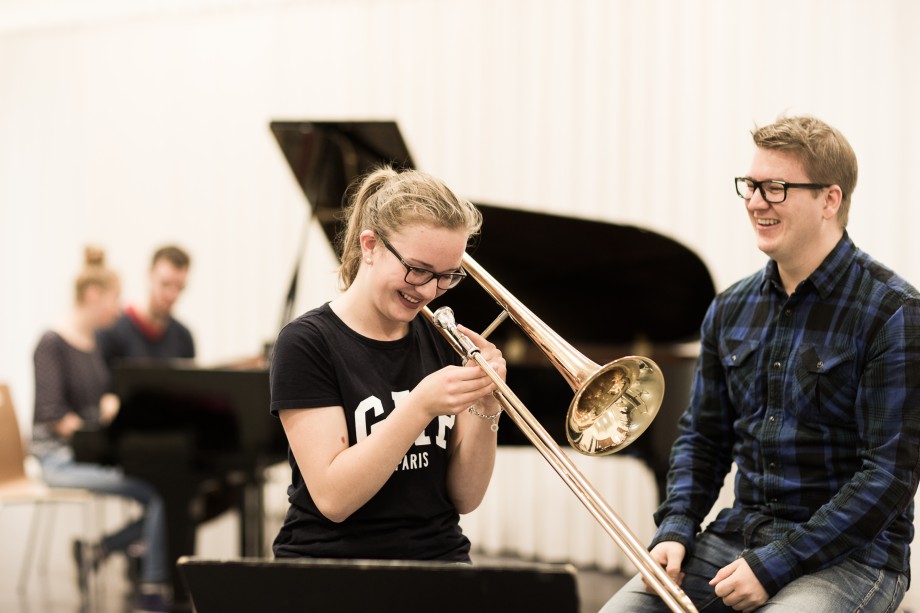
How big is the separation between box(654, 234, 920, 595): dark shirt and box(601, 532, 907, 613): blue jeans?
2cm

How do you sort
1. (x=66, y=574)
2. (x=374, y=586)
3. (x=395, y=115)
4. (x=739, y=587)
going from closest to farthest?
(x=374, y=586) → (x=739, y=587) → (x=66, y=574) → (x=395, y=115)

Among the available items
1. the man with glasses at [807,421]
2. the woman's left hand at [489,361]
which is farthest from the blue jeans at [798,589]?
the woman's left hand at [489,361]

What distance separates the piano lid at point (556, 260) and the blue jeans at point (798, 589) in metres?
1.66

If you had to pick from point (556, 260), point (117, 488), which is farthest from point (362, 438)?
point (117, 488)

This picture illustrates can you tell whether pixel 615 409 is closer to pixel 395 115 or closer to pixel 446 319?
pixel 446 319

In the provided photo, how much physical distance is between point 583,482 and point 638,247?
2.28 m

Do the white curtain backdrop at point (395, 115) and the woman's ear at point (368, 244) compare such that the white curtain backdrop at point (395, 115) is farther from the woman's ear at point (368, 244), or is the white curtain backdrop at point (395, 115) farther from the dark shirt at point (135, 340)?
the woman's ear at point (368, 244)

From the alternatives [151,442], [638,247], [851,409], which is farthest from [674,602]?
[151,442]

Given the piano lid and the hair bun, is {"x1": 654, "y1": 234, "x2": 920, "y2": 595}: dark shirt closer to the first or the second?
the piano lid

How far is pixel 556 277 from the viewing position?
4.13 meters

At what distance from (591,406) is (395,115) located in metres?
3.96

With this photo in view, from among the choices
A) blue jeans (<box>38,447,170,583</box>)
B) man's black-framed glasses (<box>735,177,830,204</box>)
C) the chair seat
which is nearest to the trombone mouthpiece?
man's black-framed glasses (<box>735,177,830,204</box>)

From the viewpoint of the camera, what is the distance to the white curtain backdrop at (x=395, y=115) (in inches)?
191

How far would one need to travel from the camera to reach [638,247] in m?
3.93
